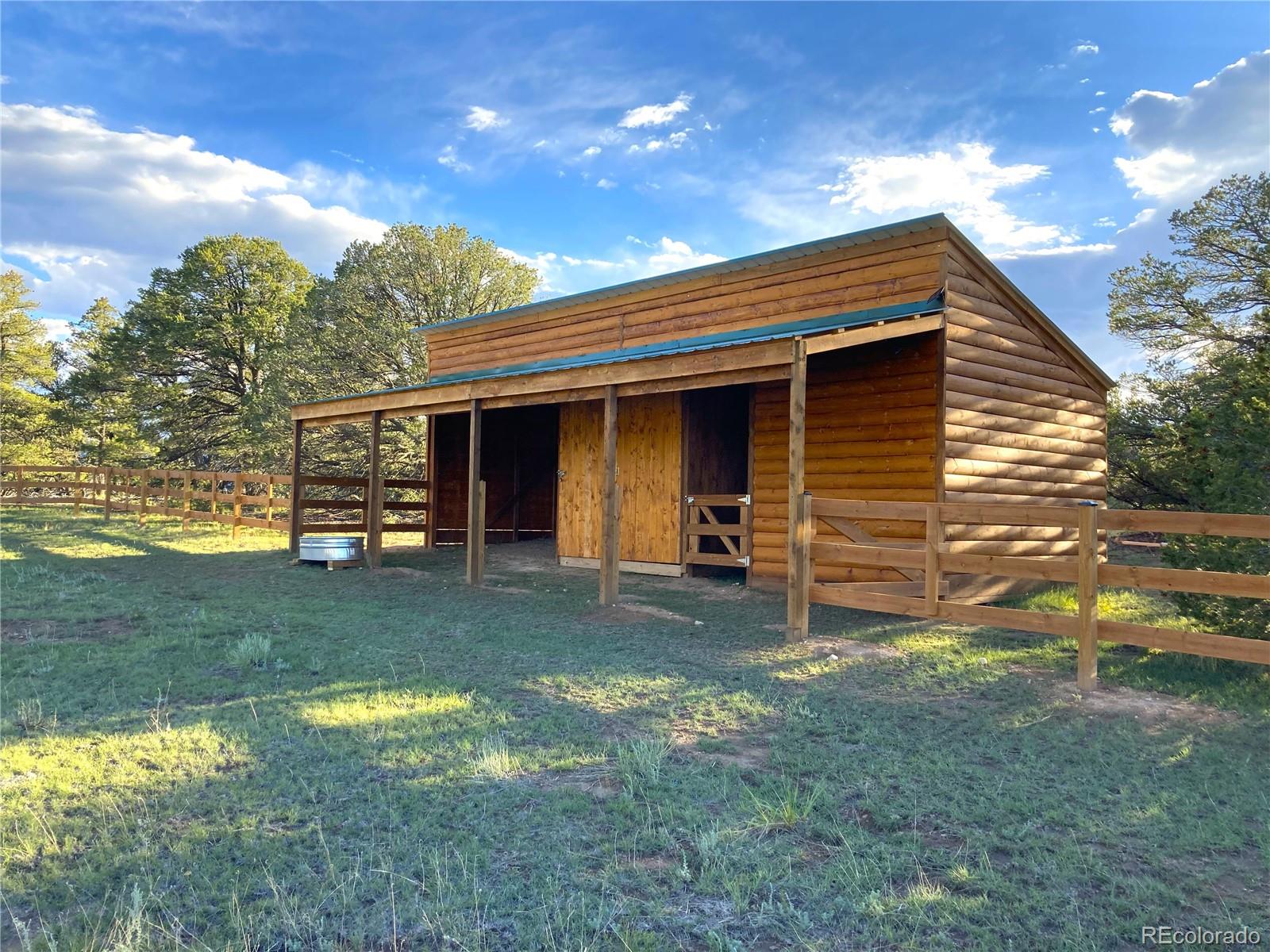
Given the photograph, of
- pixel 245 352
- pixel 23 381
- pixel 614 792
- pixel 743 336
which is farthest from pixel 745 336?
pixel 23 381

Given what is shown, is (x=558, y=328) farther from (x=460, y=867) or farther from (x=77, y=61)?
(x=460, y=867)

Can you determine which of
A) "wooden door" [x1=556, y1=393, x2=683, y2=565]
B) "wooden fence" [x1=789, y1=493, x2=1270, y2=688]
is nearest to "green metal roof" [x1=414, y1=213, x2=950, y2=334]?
"wooden door" [x1=556, y1=393, x2=683, y2=565]

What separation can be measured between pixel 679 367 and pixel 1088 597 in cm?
446

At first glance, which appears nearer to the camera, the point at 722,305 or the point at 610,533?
the point at 610,533

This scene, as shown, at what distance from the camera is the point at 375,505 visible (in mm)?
12844

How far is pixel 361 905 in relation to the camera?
263 centimetres

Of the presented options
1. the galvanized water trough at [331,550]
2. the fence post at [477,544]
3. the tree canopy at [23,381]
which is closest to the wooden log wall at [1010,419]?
the fence post at [477,544]

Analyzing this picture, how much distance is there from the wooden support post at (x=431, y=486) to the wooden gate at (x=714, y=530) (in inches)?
268

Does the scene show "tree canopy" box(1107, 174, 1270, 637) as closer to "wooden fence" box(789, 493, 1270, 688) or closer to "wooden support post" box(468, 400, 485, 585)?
"wooden fence" box(789, 493, 1270, 688)

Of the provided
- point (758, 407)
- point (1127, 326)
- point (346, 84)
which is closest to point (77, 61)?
point (346, 84)

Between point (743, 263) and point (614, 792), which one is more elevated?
point (743, 263)

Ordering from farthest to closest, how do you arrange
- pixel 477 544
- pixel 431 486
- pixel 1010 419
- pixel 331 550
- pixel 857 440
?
pixel 431 486 → pixel 331 550 → pixel 477 544 → pixel 1010 419 → pixel 857 440

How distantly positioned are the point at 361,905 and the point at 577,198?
772 inches

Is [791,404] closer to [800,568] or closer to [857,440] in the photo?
[800,568]
